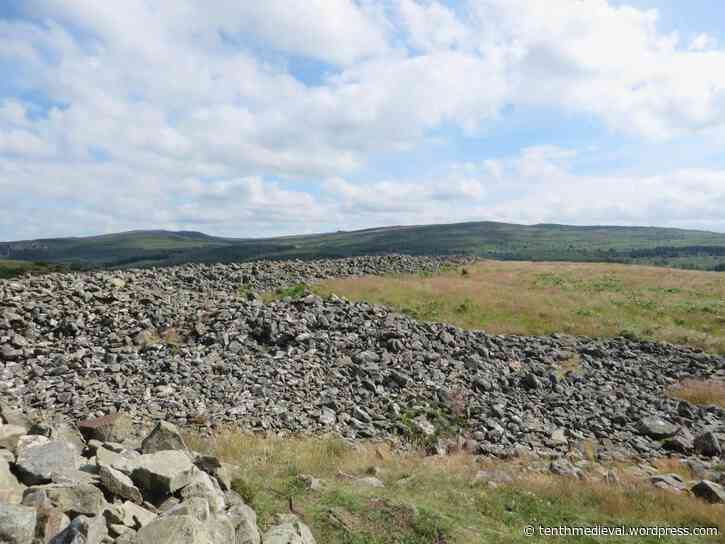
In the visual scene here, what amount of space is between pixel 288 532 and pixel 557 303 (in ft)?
121

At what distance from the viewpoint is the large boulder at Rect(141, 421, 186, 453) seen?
10719mm

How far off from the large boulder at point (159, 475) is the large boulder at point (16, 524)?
2445 millimetres

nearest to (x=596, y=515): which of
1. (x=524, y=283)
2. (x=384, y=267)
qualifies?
(x=384, y=267)

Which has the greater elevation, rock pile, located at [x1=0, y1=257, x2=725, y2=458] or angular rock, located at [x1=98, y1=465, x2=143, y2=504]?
angular rock, located at [x1=98, y1=465, x2=143, y2=504]

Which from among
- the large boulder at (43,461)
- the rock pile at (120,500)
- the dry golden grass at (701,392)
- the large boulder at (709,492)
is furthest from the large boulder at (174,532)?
the dry golden grass at (701,392)

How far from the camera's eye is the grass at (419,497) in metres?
9.43

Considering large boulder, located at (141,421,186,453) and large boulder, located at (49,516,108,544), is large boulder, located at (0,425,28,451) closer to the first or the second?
large boulder, located at (141,421,186,453)

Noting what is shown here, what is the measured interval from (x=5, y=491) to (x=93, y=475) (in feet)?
4.91

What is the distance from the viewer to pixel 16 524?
610 centimetres

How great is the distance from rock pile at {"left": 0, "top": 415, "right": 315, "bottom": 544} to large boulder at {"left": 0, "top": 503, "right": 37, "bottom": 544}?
0.01 m

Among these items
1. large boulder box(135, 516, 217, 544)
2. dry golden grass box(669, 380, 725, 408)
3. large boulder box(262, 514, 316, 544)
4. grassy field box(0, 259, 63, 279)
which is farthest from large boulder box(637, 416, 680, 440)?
grassy field box(0, 259, 63, 279)

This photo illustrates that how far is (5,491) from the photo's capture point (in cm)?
728

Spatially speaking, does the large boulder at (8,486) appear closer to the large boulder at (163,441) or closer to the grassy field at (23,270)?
the large boulder at (163,441)

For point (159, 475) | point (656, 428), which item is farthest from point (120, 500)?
point (656, 428)
